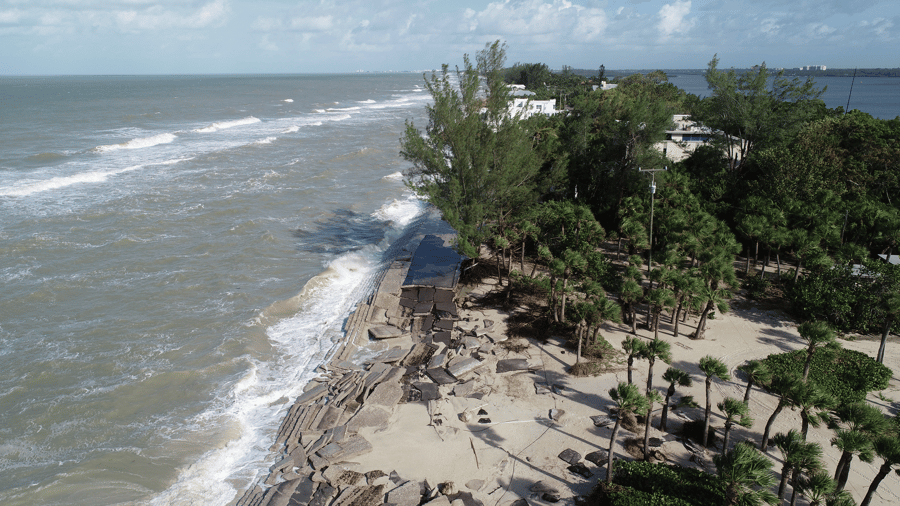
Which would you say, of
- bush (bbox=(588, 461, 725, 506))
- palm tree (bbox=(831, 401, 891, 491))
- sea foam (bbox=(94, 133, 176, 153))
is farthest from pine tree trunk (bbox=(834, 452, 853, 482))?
sea foam (bbox=(94, 133, 176, 153))

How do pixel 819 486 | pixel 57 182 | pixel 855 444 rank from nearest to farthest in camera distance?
pixel 855 444, pixel 819 486, pixel 57 182

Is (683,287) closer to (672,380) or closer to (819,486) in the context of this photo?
(672,380)

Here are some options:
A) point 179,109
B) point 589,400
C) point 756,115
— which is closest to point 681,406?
point 589,400

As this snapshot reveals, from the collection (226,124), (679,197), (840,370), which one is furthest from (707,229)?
(226,124)

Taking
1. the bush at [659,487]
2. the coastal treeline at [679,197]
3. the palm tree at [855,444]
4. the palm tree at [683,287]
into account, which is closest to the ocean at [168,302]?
the coastal treeline at [679,197]

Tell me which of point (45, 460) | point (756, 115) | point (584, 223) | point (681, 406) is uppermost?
point (756, 115)

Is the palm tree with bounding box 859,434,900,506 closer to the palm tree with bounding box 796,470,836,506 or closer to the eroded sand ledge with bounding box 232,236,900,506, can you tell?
the palm tree with bounding box 796,470,836,506

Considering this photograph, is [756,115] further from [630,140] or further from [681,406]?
[681,406]
